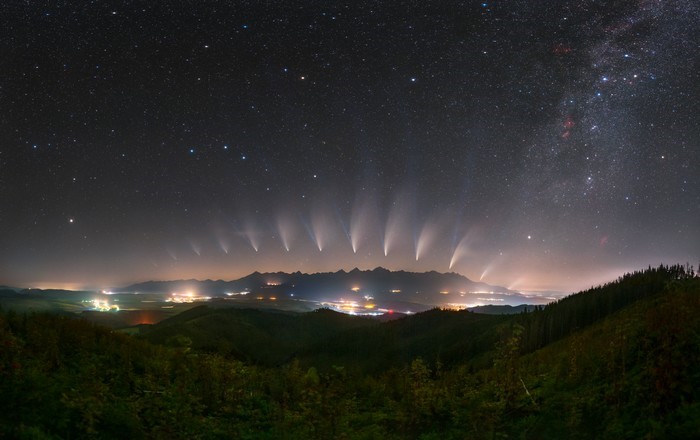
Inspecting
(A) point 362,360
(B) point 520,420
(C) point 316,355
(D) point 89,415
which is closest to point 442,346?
(A) point 362,360

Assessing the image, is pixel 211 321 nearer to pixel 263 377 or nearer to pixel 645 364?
pixel 263 377

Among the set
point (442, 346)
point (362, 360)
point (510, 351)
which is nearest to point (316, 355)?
point (362, 360)

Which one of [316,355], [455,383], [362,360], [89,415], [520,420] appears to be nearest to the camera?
[89,415]

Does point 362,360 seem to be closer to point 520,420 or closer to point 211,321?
point 211,321

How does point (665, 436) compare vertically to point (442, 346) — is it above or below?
above

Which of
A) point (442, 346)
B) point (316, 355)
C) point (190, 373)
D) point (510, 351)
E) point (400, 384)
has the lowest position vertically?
point (316, 355)

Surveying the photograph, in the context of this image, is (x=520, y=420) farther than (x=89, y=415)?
Yes

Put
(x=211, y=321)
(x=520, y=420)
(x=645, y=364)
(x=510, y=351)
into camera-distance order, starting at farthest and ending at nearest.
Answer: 1. (x=211, y=321)
2. (x=510, y=351)
3. (x=520, y=420)
4. (x=645, y=364)

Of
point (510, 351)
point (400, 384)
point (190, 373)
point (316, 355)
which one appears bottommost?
point (316, 355)

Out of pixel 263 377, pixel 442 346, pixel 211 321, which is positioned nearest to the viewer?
pixel 263 377
